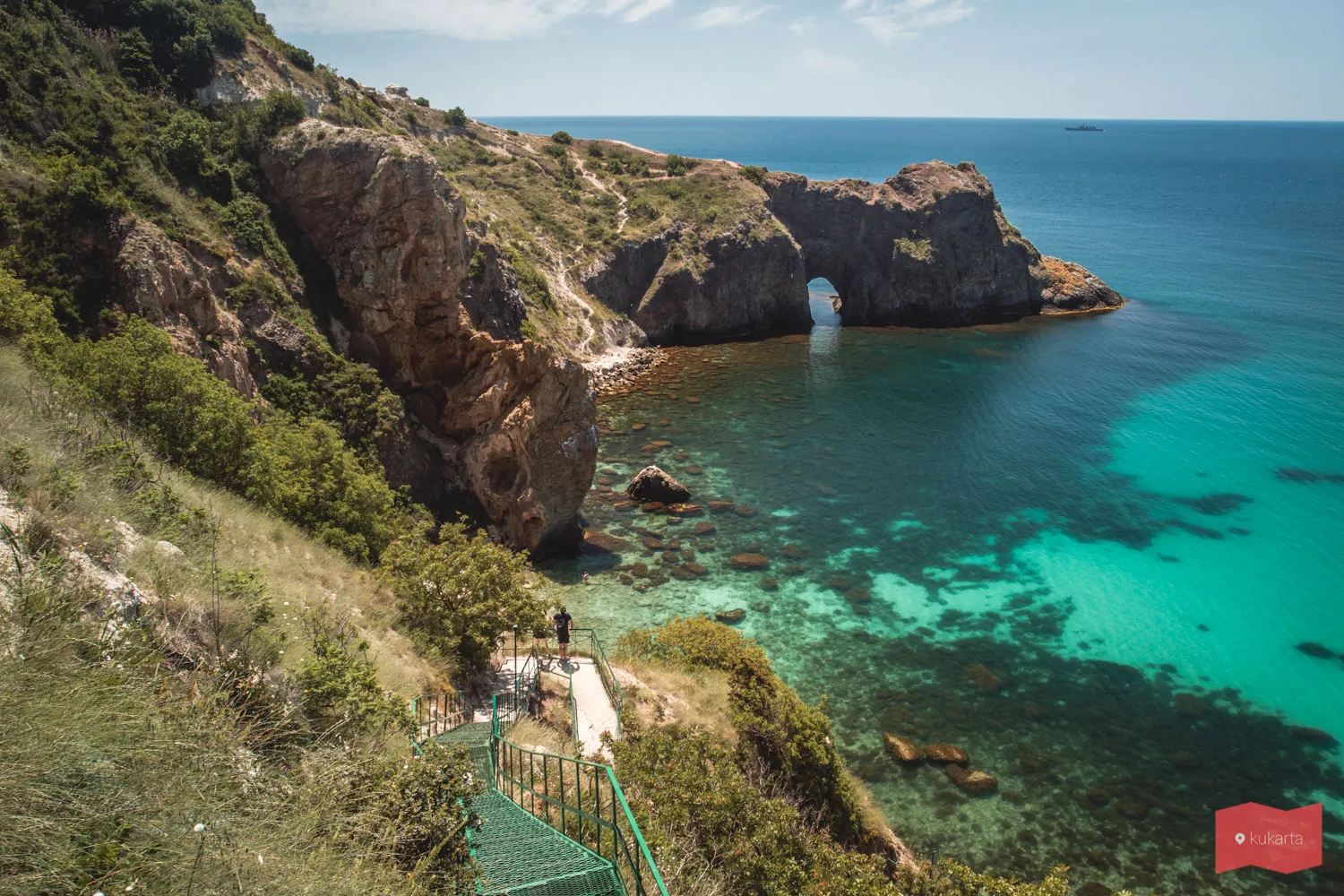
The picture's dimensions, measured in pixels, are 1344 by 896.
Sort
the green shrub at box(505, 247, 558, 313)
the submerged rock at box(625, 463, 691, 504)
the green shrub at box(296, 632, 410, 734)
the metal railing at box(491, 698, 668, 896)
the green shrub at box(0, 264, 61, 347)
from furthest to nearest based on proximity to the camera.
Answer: the green shrub at box(505, 247, 558, 313) → the submerged rock at box(625, 463, 691, 504) → the green shrub at box(0, 264, 61, 347) → the green shrub at box(296, 632, 410, 734) → the metal railing at box(491, 698, 668, 896)

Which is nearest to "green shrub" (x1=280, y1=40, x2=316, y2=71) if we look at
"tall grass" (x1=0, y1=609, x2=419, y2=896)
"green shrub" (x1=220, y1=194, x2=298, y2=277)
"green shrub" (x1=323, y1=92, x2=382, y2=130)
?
"green shrub" (x1=323, y1=92, x2=382, y2=130)

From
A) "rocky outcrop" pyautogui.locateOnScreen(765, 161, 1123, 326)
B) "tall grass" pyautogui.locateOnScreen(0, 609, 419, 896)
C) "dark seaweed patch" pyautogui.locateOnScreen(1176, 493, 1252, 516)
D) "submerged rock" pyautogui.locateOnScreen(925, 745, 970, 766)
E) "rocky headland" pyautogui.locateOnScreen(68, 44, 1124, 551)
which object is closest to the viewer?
"tall grass" pyautogui.locateOnScreen(0, 609, 419, 896)

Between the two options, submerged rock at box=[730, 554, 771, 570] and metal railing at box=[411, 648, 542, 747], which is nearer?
metal railing at box=[411, 648, 542, 747]

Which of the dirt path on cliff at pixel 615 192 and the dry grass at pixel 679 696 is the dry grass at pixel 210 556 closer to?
the dry grass at pixel 679 696

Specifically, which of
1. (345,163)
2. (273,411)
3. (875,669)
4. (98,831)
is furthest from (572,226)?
(98,831)

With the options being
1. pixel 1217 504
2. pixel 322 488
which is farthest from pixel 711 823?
pixel 1217 504

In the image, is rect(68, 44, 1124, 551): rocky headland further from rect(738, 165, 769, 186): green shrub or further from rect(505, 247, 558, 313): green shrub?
rect(738, 165, 769, 186): green shrub
